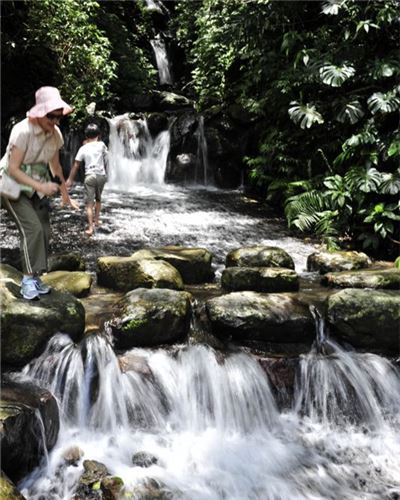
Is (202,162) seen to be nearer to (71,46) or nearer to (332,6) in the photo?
(71,46)

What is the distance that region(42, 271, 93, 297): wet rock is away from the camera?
606 centimetres

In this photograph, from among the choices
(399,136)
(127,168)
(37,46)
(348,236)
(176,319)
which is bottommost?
(176,319)

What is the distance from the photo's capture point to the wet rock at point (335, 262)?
7852 mm

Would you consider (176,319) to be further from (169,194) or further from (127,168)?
(127,168)

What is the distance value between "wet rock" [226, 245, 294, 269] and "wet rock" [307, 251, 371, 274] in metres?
0.64

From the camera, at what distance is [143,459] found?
160 inches

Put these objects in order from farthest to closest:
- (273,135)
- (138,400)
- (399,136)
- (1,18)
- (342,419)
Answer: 1. (1,18)
2. (273,135)
3. (399,136)
4. (342,419)
5. (138,400)

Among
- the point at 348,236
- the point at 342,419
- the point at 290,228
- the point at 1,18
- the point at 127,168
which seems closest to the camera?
the point at 342,419

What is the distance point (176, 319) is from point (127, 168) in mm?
10343

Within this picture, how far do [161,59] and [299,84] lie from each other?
14.1 m

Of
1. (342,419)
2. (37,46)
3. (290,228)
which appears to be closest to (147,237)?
(290,228)

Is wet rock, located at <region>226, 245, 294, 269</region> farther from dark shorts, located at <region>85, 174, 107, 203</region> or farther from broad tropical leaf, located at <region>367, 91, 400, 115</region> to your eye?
broad tropical leaf, located at <region>367, 91, 400, 115</region>

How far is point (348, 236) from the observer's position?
9539 millimetres

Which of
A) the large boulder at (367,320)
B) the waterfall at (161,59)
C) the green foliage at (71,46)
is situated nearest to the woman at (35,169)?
the large boulder at (367,320)
